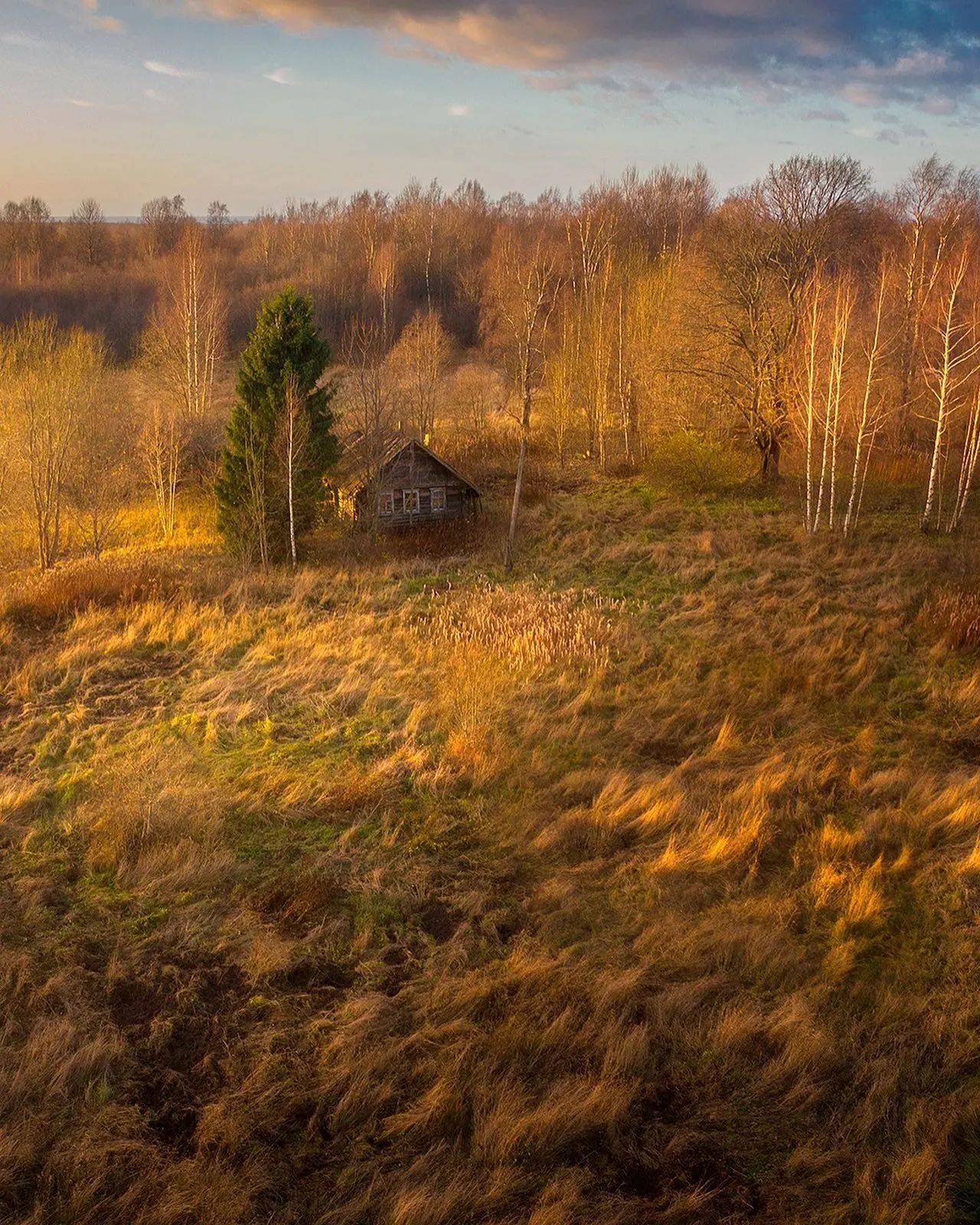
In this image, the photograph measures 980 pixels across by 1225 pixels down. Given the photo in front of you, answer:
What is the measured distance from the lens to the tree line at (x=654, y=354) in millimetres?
21922

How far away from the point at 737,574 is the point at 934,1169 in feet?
48.0

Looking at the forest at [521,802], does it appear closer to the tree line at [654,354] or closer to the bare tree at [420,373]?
the tree line at [654,354]

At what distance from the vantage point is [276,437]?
808 inches

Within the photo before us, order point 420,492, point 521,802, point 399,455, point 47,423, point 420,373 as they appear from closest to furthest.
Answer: point 521,802 → point 47,423 → point 399,455 → point 420,492 → point 420,373

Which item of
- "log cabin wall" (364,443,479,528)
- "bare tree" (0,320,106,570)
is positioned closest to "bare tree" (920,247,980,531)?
"log cabin wall" (364,443,479,528)

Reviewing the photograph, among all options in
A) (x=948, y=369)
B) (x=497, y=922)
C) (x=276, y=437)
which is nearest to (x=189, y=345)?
(x=276, y=437)

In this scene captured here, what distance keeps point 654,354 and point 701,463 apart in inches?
167

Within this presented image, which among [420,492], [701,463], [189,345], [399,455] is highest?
[189,345]

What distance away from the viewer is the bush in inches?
969

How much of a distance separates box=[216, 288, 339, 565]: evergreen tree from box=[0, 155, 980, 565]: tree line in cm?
46

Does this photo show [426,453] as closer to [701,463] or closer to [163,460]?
[701,463]

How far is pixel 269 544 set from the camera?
21.5 metres

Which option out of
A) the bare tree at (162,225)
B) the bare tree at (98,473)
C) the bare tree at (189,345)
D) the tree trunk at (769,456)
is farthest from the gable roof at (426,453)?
the bare tree at (162,225)

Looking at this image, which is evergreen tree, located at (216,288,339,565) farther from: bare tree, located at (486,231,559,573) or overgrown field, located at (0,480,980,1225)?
overgrown field, located at (0,480,980,1225)
